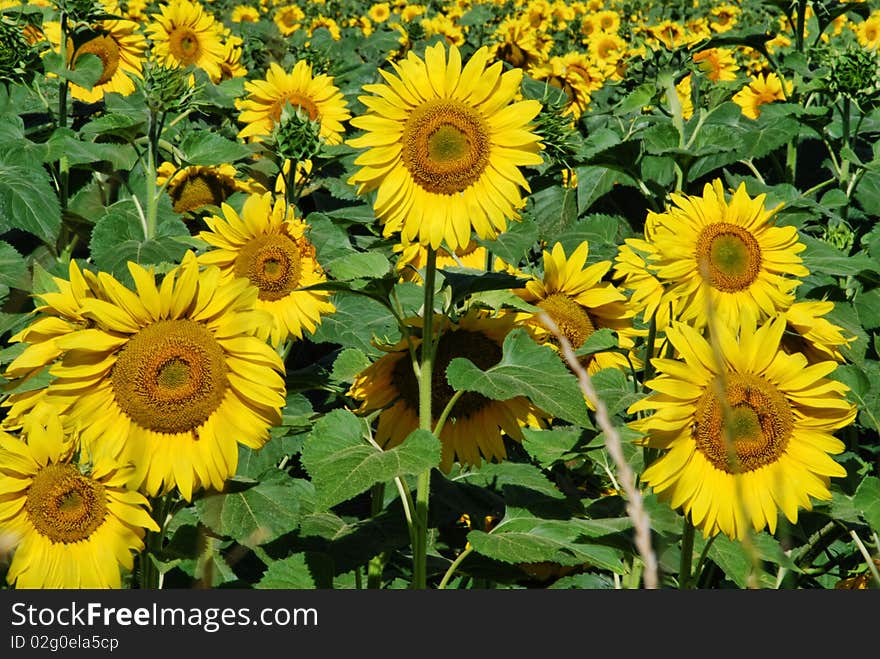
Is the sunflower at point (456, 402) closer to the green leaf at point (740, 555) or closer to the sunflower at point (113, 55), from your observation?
the green leaf at point (740, 555)

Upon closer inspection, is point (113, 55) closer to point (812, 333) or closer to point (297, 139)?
point (297, 139)

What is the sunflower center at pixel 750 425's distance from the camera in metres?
2.06

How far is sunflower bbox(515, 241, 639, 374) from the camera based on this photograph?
2.82 m

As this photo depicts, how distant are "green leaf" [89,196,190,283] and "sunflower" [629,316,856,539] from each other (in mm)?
1514

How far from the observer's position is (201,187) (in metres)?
4.00

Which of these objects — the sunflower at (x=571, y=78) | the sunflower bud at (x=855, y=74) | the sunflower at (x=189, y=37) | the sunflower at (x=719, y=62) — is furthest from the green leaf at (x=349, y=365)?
the sunflower at (x=719, y=62)

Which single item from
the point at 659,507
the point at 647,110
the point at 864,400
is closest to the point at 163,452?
the point at 659,507

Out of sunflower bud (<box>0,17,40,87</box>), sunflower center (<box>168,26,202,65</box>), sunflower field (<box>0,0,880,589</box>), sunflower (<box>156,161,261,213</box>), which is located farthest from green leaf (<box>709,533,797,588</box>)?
sunflower center (<box>168,26,202,65</box>)

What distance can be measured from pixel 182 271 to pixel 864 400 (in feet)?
5.19

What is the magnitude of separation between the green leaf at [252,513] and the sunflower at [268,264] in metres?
0.84

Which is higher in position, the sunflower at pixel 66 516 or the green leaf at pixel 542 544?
the sunflower at pixel 66 516

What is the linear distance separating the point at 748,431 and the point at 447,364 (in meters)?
0.65

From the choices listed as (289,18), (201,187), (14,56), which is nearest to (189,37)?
(201,187)

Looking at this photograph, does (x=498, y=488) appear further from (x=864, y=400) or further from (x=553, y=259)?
(x=864, y=400)
